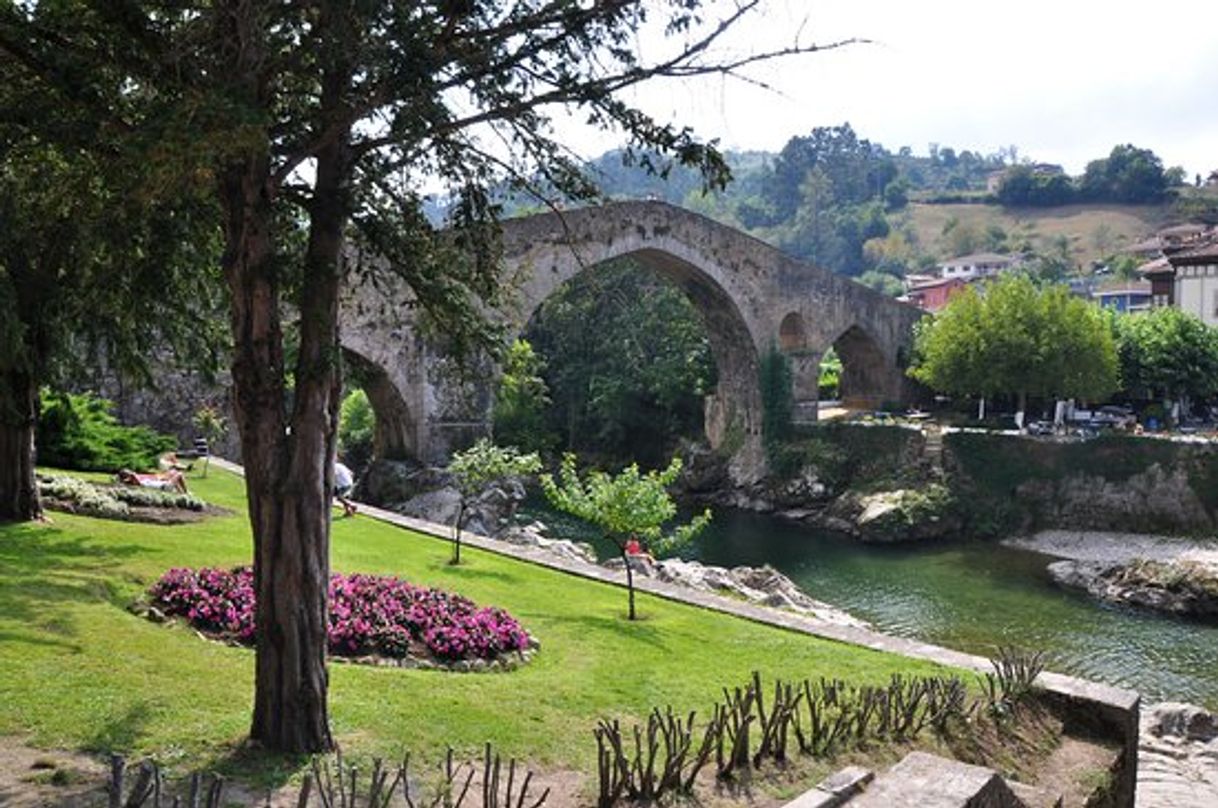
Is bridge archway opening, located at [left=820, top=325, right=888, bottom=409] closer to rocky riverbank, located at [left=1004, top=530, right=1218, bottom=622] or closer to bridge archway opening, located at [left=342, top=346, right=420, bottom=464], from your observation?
rocky riverbank, located at [left=1004, top=530, right=1218, bottom=622]

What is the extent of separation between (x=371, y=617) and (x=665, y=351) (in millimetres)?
33358

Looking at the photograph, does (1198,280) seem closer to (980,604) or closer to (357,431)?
(980,604)

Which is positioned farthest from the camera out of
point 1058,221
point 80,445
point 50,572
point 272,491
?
point 1058,221

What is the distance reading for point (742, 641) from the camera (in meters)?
11.0

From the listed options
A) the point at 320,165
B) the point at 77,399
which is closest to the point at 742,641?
the point at 320,165

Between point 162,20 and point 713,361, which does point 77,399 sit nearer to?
point 162,20

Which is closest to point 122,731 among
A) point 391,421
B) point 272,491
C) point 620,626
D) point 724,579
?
point 272,491

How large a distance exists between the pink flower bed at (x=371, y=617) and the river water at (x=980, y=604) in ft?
37.1

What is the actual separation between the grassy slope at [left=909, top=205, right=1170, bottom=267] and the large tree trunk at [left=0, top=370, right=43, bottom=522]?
280 ft

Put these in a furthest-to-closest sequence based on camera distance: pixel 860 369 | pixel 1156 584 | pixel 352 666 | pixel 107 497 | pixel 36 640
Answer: pixel 860 369 < pixel 1156 584 < pixel 107 497 < pixel 352 666 < pixel 36 640

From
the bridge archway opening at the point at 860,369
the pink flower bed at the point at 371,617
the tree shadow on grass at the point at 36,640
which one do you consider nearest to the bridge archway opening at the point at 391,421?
the pink flower bed at the point at 371,617

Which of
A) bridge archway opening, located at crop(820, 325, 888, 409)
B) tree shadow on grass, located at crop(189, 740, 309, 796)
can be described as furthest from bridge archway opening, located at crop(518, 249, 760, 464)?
tree shadow on grass, located at crop(189, 740, 309, 796)

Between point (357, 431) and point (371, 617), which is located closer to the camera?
point (371, 617)

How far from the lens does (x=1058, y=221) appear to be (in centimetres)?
9744
